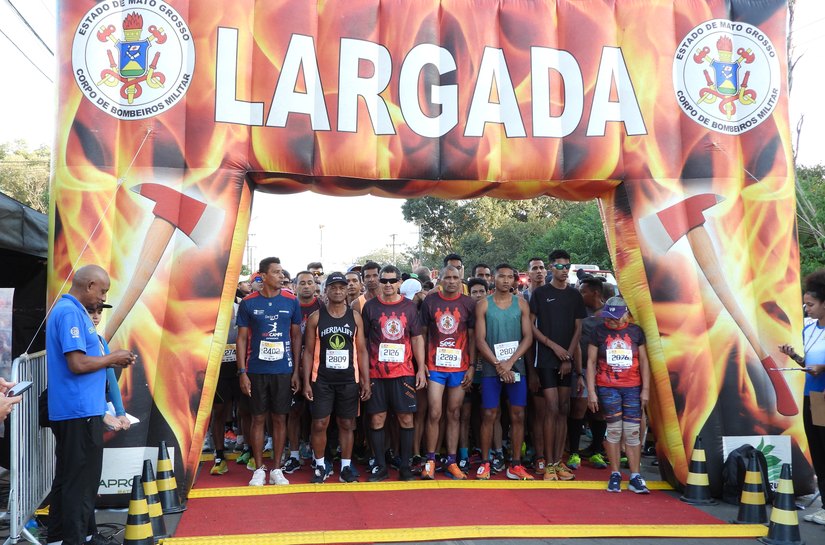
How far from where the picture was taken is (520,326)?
709cm

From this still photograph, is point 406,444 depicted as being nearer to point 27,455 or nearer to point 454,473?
point 454,473

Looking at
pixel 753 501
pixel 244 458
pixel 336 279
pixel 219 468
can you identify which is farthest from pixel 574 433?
pixel 219 468

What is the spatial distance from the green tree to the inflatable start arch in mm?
34977

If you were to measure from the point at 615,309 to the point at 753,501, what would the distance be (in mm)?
1921

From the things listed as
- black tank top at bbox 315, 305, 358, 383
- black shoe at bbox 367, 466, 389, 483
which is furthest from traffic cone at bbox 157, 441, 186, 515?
black shoe at bbox 367, 466, 389, 483

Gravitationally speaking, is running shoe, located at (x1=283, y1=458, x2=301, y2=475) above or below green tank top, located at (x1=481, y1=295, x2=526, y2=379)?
below

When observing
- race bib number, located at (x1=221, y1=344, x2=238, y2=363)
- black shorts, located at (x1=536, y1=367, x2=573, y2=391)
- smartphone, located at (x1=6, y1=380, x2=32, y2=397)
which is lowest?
black shorts, located at (x1=536, y1=367, x2=573, y2=391)

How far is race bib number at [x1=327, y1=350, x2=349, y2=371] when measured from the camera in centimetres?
676

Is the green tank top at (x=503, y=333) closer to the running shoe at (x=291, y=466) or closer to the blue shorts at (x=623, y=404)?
the blue shorts at (x=623, y=404)

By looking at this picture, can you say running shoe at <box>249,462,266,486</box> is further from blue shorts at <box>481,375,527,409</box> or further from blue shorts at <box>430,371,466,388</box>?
blue shorts at <box>481,375,527,409</box>

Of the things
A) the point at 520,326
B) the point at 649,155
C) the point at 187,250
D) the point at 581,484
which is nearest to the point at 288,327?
the point at 187,250

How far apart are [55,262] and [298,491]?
282 cm

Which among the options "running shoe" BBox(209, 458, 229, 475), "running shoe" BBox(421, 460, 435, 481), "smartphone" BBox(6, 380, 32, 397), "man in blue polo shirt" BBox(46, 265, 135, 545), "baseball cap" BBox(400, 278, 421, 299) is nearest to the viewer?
"smartphone" BBox(6, 380, 32, 397)

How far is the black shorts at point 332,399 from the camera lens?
6.78 m
